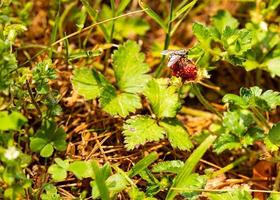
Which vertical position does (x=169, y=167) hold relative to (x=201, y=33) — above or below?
below

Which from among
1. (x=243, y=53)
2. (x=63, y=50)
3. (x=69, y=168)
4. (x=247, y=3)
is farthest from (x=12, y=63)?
(x=247, y=3)

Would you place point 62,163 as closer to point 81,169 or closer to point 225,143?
point 81,169

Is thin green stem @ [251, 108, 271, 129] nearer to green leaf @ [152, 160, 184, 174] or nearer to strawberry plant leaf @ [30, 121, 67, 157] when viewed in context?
green leaf @ [152, 160, 184, 174]

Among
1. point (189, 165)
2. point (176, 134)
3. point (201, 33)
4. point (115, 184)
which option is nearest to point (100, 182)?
point (115, 184)

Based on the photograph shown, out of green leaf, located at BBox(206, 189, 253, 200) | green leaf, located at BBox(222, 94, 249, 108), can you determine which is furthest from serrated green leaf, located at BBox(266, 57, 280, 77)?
green leaf, located at BBox(206, 189, 253, 200)

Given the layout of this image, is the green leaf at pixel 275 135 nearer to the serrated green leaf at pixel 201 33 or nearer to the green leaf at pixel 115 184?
the serrated green leaf at pixel 201 33
